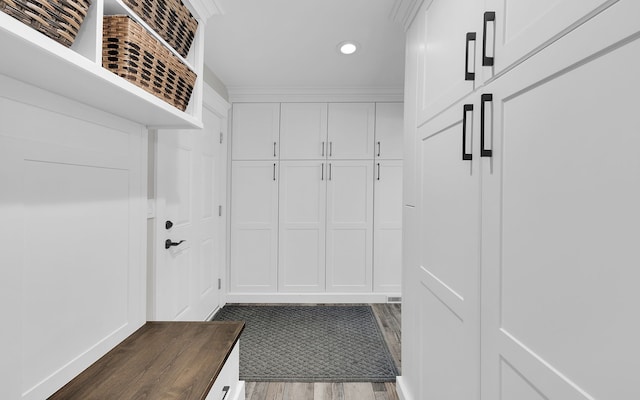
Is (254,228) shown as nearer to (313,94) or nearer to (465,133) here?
(313,94)

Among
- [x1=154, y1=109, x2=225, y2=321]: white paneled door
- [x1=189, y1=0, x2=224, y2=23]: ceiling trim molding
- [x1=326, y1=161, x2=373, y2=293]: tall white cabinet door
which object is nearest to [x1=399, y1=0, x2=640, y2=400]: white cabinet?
[x1=189, y1=0, x2=224, y2=23]: ceiling trim molding

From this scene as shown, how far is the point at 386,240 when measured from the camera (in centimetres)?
373

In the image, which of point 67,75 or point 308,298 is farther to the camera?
point 308,298

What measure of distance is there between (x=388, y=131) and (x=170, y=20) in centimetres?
268

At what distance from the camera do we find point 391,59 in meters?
2.80

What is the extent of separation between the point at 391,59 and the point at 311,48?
0.69 metres

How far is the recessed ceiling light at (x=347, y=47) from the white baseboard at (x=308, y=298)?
246cm

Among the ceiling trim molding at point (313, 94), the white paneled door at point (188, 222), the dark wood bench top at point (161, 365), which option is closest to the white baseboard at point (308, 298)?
the white paneled door at point (188, 222)

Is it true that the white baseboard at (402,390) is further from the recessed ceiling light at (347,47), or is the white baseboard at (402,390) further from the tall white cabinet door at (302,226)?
the recessed ceiling light at (347,47)

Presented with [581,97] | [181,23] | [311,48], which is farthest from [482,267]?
[311,48]

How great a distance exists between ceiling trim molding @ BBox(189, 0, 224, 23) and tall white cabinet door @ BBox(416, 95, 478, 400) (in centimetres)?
130

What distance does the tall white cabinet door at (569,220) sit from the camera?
0.59m

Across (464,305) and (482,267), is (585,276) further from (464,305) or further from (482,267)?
(464,305)

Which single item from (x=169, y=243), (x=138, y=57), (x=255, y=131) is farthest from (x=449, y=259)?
(x=255, y=131)
